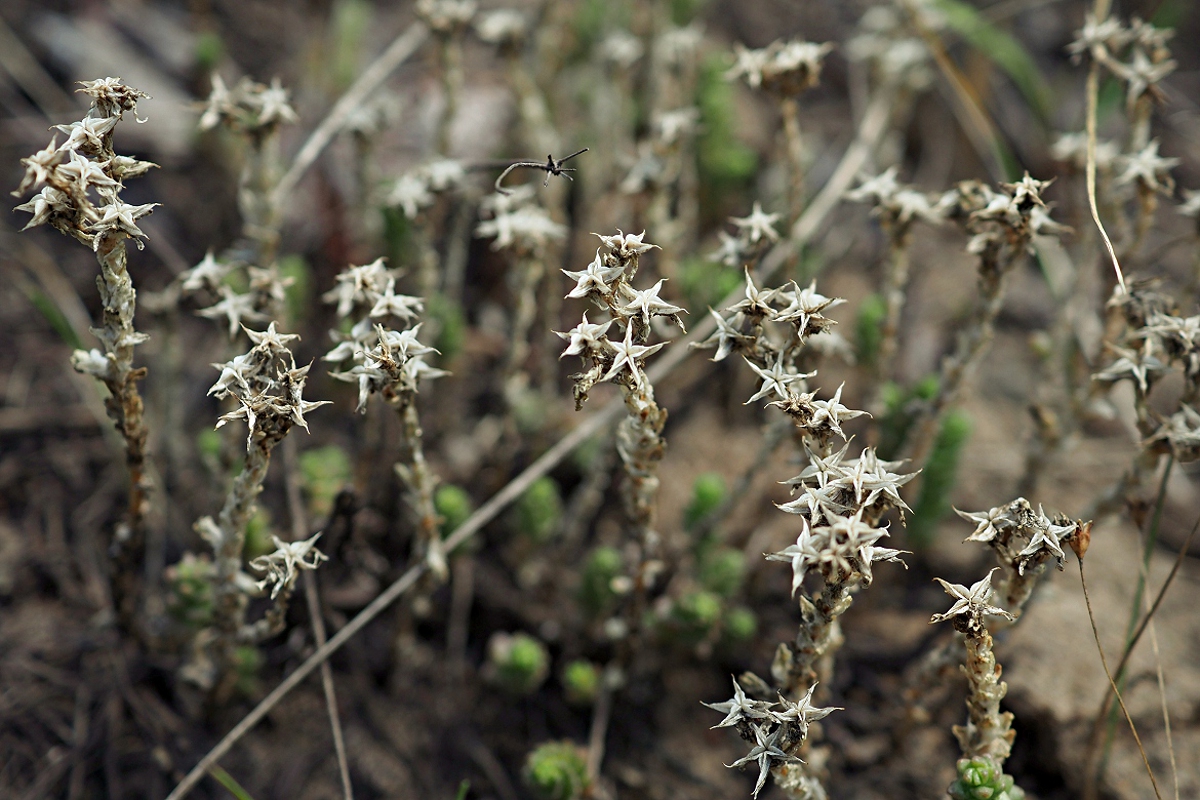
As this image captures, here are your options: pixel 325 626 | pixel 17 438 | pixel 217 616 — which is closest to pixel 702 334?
pixel 325 626

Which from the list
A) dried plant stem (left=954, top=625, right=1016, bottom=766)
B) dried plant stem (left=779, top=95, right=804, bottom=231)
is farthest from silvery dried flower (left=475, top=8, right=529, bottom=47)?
→ dried plant stem (left=954, top=625, right=1016, bottom=766)

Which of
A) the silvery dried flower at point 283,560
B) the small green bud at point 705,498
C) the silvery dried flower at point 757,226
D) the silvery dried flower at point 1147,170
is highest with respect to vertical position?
the silvery dried flower at point 757,226

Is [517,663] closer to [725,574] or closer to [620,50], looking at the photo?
[725,574]

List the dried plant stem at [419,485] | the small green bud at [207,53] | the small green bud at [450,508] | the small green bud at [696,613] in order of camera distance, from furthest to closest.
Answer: the small green bud at [207,53], the small green bud at [450,508], the small green bud at [696,613], the dried plant stem at [419,485]

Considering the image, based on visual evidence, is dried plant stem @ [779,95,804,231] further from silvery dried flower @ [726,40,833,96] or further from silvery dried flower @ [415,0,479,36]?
silvery dried flower @ [415,0,479,36]

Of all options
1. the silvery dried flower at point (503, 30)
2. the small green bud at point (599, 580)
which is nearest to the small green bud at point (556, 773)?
the small green bud at point (599, 580)

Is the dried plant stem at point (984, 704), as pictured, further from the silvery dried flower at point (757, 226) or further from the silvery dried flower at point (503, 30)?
the silvery dried flower at point (503, 30)
